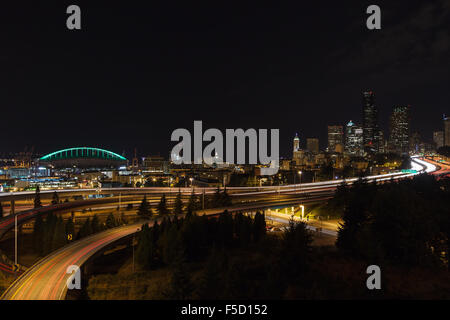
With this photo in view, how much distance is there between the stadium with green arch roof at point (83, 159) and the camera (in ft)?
474

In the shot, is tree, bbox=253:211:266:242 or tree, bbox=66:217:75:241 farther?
tree, bbox=253:211:266:242

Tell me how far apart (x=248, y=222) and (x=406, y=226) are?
12175mm

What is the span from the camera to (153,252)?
67.4ft

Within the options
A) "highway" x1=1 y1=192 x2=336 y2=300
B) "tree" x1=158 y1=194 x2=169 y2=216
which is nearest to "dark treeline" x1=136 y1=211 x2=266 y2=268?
"highway" x1=1 y1=192 x2=336 y2=300

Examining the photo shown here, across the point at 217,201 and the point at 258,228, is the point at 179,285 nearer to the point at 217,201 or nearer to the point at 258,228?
the point at 258,228

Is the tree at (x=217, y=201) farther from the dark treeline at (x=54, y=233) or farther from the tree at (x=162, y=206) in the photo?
the dark treeline at (x=54, y=233)

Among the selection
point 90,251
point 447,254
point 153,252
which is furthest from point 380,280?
point 90,251

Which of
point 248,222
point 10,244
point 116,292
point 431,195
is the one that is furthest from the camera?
point 431,195

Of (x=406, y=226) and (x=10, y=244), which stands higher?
(x=406, y=226)

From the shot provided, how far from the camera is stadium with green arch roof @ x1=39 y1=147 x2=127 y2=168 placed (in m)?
145

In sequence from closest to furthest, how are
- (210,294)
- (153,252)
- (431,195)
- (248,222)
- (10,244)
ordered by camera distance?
(210,294) → (153,252) → (248,222) → (10,244) → (431,195)

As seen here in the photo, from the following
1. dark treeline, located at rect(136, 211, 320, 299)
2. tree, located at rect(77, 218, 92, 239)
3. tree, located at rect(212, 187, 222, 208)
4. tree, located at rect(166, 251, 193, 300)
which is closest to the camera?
tree, located at rect(166, 251, 193, 300)

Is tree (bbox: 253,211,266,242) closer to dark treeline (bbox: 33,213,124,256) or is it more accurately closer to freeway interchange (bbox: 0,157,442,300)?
freeway interchange (bbox: 0,157,442,300)

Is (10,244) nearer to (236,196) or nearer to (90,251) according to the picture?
(90,251)
